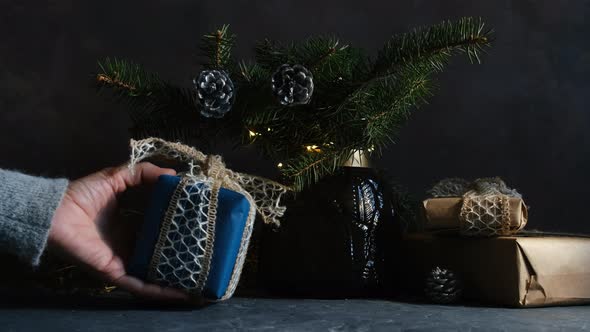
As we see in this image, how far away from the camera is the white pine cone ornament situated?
35.6 inches

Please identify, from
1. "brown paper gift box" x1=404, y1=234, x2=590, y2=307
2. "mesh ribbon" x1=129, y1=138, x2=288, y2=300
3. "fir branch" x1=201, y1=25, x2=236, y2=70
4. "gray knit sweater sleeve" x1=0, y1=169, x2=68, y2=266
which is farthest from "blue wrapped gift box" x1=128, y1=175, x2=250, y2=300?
"brown paper gift box" x1=404, y1=234, x2=590, y2=307

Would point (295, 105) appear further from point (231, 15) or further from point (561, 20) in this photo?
point (561, 20)

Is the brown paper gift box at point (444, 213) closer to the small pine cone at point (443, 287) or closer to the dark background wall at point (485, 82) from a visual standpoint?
the small pine cone at point (443, 287)

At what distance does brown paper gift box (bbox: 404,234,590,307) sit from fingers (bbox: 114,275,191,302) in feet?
1.33

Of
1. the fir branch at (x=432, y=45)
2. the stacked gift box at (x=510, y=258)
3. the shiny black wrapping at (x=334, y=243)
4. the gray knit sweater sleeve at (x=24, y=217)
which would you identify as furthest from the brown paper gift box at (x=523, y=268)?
the gray knit sweater sleeve at (x=24, y=217)

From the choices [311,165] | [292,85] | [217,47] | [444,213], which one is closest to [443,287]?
[444,213]

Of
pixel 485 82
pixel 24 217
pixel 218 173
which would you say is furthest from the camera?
pixel 485 82

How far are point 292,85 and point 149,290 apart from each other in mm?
328

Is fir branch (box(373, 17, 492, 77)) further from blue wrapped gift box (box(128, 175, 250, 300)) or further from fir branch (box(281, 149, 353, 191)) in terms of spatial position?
blue wrapped gift box (box(128, 175, 250, 300))

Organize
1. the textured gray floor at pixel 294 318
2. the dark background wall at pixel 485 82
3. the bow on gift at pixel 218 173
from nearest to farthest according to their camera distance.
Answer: the textured gray floor at pixel 294 318 < the bow on gift at pixel 218 173 < the dark background wall at pixel 485 82

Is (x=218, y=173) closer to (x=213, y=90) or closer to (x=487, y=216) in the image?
(x=213, y=90)

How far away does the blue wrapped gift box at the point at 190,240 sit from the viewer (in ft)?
2.63

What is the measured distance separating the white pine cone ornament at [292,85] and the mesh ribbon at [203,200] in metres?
0.12

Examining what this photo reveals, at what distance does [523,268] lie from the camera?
2.89 feet
